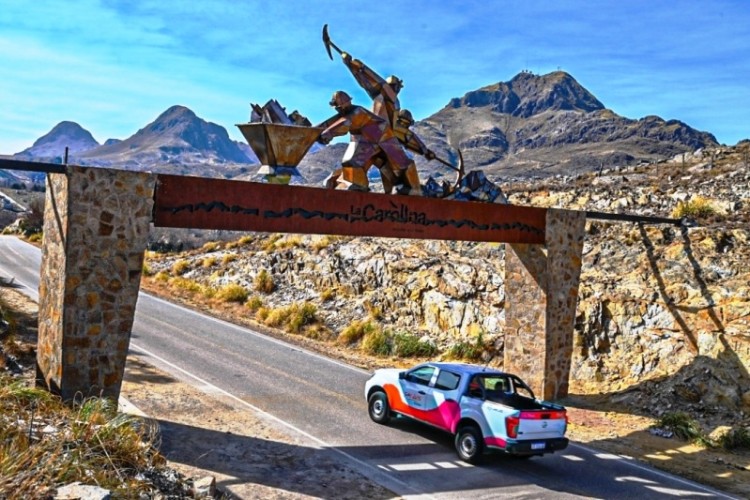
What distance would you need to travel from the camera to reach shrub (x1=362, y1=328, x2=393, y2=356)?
21500 mm

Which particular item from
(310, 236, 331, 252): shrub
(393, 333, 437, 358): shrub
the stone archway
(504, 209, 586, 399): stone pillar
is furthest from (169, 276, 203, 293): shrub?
the stone archway

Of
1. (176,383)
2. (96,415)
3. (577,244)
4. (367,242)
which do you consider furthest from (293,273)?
(96,415)

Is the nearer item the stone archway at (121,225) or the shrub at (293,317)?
the stone archway at (121,225)

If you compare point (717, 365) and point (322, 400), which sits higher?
point (717, 365)

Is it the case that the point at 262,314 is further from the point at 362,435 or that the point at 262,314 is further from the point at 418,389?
the point at 418,389

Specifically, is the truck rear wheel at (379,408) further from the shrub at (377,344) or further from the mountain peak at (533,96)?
the mountain peak at (533,96)

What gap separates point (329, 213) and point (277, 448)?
4.60 metres

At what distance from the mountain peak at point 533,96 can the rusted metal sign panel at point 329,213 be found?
532ft

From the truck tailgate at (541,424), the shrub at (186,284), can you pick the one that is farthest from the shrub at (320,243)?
the truck tailgate at (541,424)

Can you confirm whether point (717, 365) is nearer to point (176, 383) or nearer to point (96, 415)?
point (176, 383)

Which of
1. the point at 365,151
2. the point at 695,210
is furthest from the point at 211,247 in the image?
the point at 695,210

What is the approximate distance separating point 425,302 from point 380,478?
13.1 meters

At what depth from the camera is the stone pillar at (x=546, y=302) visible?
16266 millimetres

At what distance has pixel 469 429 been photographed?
455 inches
